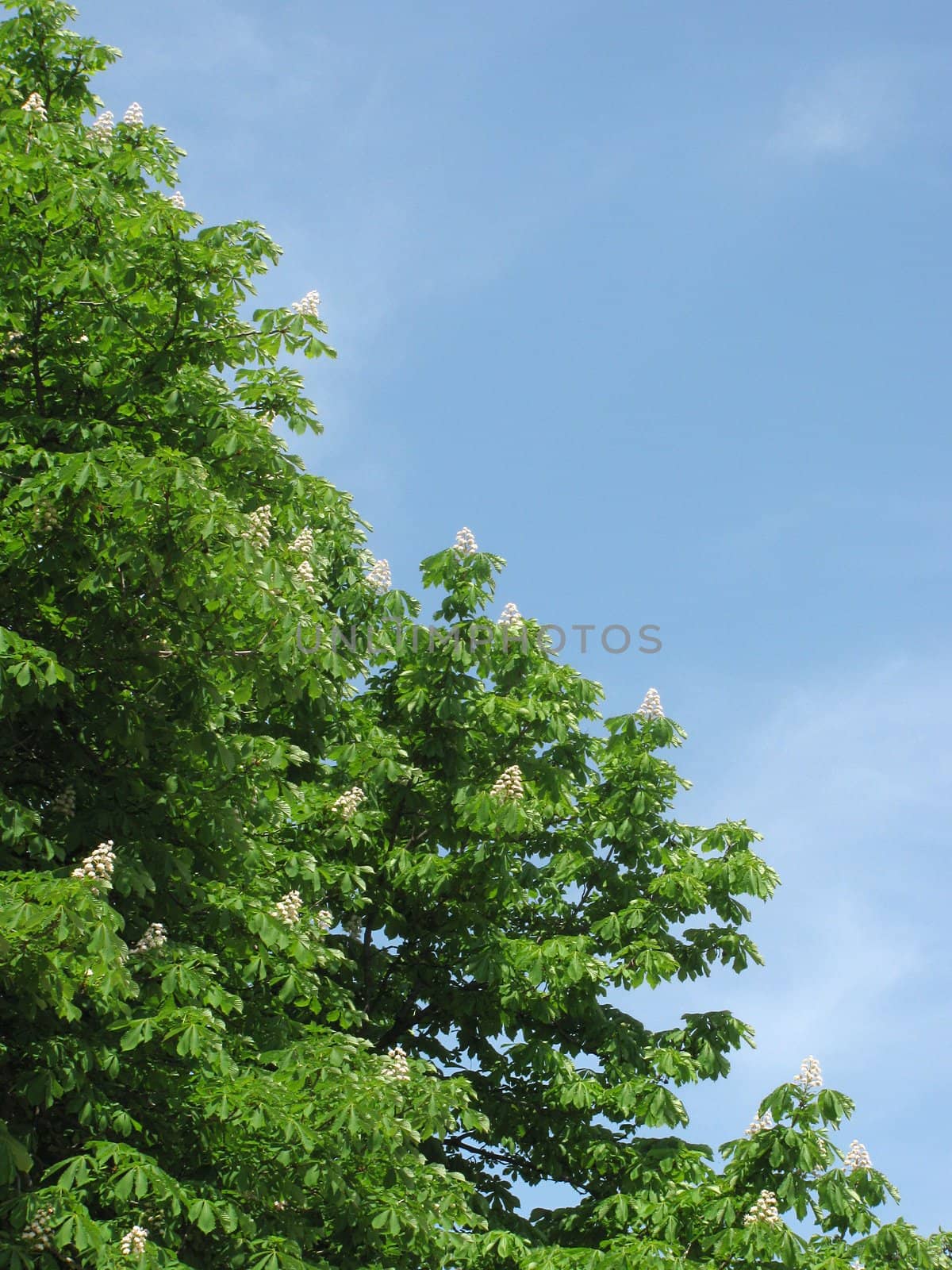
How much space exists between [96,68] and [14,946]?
8984mm

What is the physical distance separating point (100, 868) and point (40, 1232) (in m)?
2.15

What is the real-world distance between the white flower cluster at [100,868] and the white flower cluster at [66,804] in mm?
1456

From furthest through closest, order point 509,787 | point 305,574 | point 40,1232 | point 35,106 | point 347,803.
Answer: point 509,787 < point 347,803 < point 35,106 < point 305,574 < point 40,1232

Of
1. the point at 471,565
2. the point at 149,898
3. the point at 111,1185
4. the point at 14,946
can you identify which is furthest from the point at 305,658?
the point at 471,565

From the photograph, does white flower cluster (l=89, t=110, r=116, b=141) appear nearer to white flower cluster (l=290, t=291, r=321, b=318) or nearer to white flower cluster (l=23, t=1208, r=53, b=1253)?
white flower cluster (l=290, t=291, r=321, b=318)

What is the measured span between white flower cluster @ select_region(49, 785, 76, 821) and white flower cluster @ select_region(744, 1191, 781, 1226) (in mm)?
5769

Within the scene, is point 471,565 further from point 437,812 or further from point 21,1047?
point 21,1047

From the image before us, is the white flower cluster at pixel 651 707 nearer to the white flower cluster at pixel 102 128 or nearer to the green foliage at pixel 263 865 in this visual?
the green foliage at pixel 263 865

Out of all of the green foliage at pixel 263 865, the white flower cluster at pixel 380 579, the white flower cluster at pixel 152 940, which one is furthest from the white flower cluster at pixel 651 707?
the white flower cluster at pixel 152 940

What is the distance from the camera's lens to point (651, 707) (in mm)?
14828

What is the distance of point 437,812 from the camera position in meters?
13.8

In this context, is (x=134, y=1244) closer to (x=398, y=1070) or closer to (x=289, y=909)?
(x=398, y=1070)

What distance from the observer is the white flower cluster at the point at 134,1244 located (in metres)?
8.16

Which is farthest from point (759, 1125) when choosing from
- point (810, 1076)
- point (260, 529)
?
point (260, 529)
